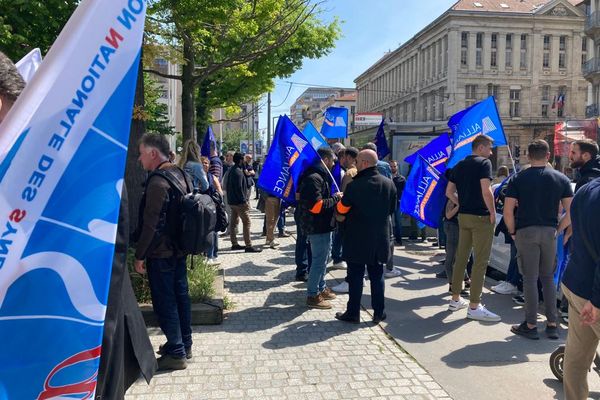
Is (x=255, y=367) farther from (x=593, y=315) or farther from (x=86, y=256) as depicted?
(x=86, y=256)

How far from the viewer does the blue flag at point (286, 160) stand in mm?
6625

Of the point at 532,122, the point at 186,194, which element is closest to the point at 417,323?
the point at 186,194

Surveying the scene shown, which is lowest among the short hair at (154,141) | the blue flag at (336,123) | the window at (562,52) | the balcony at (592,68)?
the short hair at (154,141)

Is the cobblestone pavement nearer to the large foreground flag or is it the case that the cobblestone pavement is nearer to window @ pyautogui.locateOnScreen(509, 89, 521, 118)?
the large foreground flag

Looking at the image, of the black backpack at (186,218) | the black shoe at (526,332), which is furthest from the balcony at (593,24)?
the black backpack at (186,218)

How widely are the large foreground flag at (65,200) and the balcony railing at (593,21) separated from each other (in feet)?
185

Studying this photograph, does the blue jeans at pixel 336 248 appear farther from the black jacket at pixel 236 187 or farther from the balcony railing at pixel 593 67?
the balcony railing at pixel 593 67

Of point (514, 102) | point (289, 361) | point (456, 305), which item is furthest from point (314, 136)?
point (514, 102)

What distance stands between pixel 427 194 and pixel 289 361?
416 centimetres

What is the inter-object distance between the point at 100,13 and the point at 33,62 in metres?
1.30

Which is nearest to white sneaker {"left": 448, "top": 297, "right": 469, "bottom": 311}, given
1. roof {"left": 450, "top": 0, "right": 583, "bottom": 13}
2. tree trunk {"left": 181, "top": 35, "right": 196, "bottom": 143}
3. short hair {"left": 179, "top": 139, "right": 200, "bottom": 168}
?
short hair {"left": 179, "top": 139, "right": 200, "bottom": 168}

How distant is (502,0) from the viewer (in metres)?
75.9

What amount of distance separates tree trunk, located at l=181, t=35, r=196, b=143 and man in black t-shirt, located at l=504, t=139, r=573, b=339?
6377mm

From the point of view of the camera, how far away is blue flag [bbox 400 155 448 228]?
312 inches
